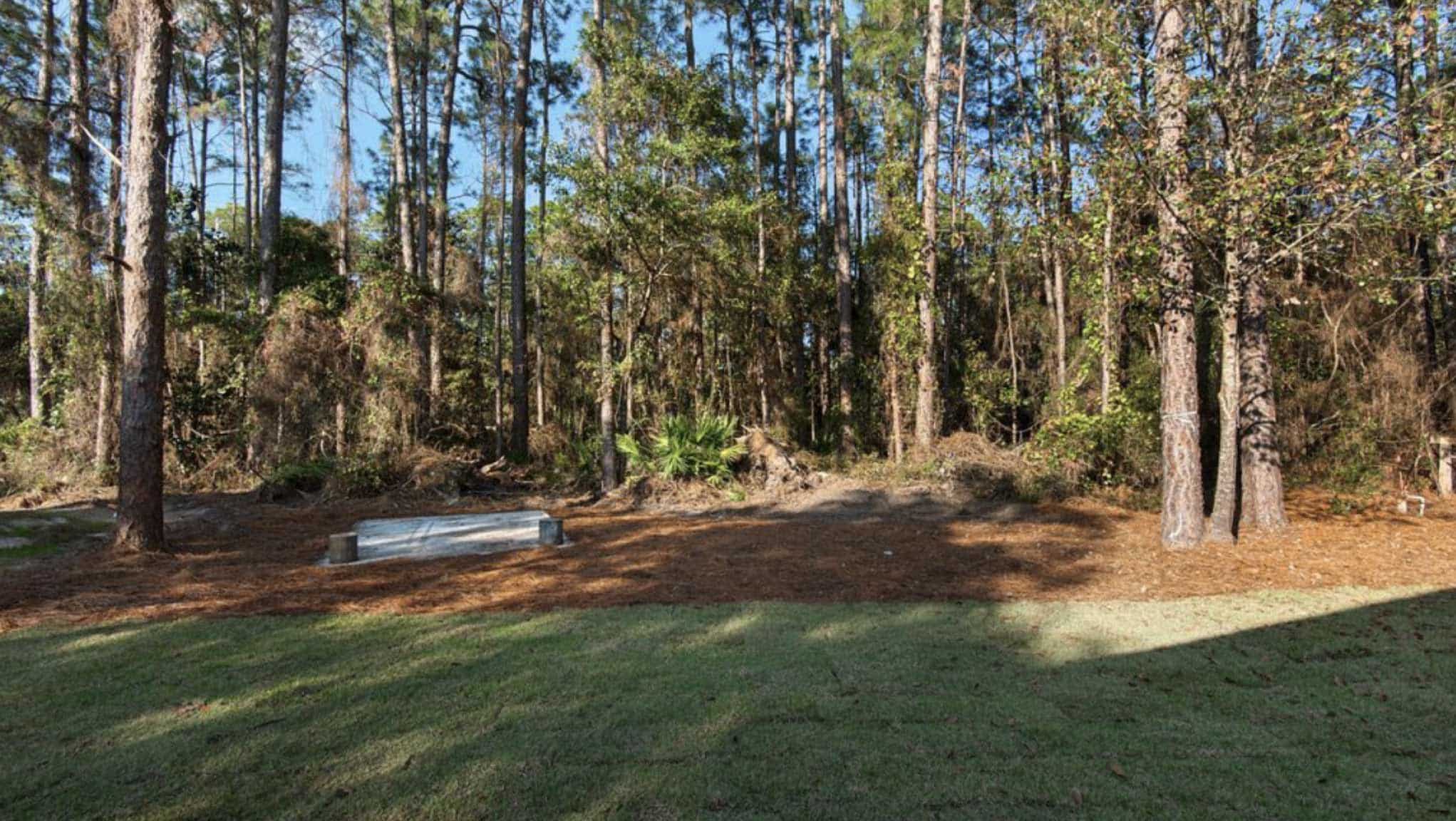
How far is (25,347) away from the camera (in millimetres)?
15539

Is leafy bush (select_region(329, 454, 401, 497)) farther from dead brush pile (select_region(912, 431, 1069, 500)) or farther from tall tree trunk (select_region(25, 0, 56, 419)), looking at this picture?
dead brush pile (select_region(912, 431, 1069, 500))

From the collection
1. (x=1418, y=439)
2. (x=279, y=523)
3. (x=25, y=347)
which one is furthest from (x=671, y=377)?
(x=25, y=347)

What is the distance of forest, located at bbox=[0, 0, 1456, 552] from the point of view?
659 centimetres

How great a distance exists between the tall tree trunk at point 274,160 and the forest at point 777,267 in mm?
92

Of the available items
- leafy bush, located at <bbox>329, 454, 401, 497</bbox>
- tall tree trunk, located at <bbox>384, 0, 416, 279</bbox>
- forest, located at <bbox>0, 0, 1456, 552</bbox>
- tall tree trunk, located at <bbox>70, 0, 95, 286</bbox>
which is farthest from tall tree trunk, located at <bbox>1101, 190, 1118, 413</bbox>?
tall tree trunk, located at <bbox>70, 0, 95, 286</bbox>

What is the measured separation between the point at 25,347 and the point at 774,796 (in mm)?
20717

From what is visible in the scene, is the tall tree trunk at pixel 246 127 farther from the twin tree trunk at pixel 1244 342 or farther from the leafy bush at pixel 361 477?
the twin tree trunk at pixel 1244 342

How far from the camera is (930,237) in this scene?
12.8 m

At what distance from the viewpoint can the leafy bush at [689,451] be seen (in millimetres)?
11484

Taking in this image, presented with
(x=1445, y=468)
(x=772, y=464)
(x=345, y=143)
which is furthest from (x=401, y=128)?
(x=1445, y=468)

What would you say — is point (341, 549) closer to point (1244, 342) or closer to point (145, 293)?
point (145, 293)

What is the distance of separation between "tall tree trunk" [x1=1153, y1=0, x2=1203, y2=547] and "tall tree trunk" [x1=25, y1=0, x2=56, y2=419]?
16397 mm

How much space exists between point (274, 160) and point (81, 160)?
10.0 ft

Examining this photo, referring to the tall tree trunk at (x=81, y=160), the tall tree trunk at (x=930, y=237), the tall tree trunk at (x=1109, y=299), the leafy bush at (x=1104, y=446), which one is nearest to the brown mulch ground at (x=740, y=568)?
the leafy bush at (x=1104, y=446)
